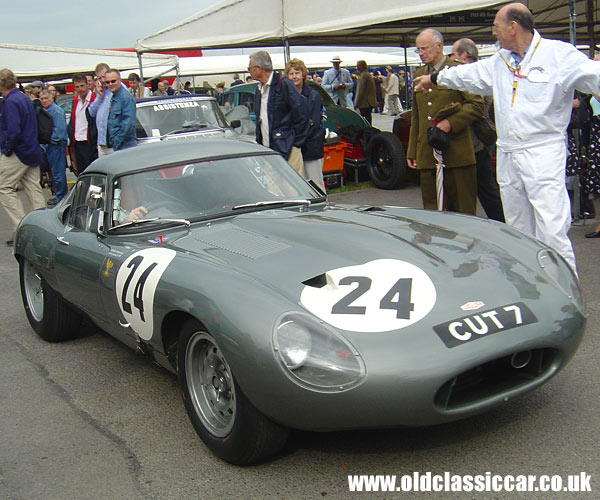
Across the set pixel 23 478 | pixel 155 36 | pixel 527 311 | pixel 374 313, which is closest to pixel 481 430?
pixel 527 311

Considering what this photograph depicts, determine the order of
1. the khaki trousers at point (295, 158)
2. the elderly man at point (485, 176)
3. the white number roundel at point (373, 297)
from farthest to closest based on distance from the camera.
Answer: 1. the khaki trousers at point (295, 158)
2. the elderly man at point (485, 176)
3. the white number roundel at point (373, 297)

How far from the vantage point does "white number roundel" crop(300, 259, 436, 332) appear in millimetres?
2699

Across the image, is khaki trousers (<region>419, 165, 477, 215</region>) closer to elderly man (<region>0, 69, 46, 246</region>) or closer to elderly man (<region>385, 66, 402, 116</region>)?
elderly man (<region>0, 69, 46, 246</region>)

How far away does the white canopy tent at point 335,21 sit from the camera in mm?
8898

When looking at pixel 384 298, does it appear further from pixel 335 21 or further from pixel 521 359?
pixel 335 21

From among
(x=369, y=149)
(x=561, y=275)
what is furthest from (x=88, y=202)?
(x=369, y=149)

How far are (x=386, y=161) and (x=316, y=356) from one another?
8.28 meters

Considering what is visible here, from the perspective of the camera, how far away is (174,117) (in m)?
9.77

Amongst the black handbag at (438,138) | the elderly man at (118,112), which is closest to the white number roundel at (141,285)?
the black handbag at (438,138)

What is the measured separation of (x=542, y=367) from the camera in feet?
9.56

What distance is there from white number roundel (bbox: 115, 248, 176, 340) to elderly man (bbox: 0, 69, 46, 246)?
5409 mm

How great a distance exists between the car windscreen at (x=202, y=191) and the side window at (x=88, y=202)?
160mm

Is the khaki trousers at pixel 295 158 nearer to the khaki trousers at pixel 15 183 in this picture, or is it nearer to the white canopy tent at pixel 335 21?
the white canopy tent at pixel 335 21

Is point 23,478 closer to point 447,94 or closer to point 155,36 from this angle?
point 447,94
